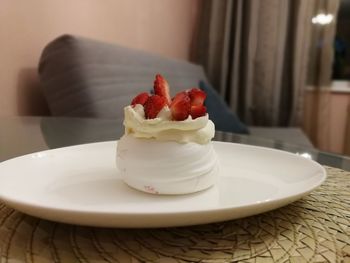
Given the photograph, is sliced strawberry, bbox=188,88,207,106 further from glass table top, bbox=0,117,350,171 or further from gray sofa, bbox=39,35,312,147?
gray sofa, bbox=39,35,312,147

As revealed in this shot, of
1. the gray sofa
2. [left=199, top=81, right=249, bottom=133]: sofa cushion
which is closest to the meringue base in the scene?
the gray sofa

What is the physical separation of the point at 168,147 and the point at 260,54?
99.6 inches

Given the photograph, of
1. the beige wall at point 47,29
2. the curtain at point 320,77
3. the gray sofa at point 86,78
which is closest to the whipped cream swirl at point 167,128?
the gray sofa at point 86,78

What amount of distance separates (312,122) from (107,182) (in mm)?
2680

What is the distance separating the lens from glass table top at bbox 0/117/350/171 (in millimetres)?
901

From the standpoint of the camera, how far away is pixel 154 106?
1.96ft

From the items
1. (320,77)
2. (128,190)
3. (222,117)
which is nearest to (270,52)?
(320,77)

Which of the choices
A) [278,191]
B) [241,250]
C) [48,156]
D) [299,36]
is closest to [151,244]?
[241,250]

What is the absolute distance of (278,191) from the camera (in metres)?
0.57

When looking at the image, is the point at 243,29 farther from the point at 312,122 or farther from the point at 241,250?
the point at 241,250

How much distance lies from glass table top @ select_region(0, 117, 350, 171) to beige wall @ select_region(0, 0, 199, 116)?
0.37m

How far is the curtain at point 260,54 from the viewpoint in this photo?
285 centimetres

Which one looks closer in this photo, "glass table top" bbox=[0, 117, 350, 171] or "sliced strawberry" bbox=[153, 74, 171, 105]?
"sliced strawberry" bbox=[153, 74, 171, 105]

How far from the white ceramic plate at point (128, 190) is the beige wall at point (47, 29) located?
948 millimetres
